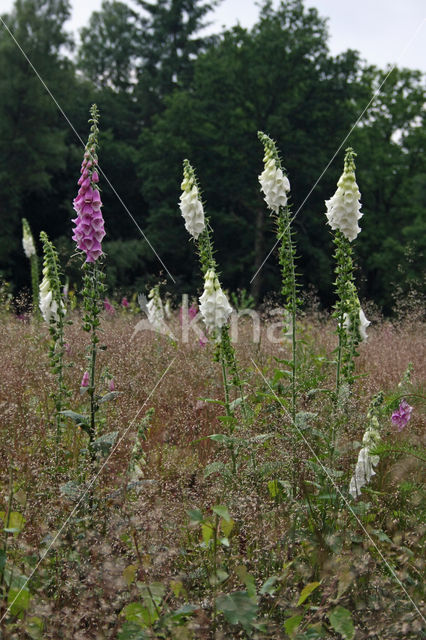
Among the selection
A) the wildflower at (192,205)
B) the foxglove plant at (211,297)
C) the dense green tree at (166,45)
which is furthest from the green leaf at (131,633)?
the dense green tree at (166,45)

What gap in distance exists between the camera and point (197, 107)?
24.9m

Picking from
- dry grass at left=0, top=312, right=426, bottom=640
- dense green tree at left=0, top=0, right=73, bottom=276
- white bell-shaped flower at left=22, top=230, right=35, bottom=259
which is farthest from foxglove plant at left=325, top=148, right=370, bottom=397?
dense green tree at left=0, top=0, right=73, bottom=276

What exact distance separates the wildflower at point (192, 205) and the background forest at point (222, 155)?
650 inches

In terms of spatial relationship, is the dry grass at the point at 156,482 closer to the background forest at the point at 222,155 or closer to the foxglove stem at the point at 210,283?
the foxglove stem at the point at 210,283

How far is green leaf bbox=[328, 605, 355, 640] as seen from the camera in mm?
2047

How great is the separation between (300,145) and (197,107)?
4813 mm

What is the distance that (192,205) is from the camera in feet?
13.1

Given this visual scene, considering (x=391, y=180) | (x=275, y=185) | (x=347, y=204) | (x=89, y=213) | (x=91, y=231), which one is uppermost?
(x=391, y=180)

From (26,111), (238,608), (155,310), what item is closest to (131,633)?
(238,608)

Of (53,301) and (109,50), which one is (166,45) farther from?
(53,301)

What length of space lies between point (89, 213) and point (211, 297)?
36.0 inches

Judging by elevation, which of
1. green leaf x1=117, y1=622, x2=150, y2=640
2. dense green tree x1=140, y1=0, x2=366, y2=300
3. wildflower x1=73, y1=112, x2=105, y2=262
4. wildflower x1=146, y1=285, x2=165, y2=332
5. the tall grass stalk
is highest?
dense green tree x1=140, y1=0, x2=366, y2=300

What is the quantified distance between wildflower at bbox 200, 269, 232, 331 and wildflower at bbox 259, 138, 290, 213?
625 millimetres

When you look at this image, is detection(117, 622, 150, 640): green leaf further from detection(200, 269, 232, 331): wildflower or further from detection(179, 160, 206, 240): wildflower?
detection(179, 160, 206, 240): wildflower
